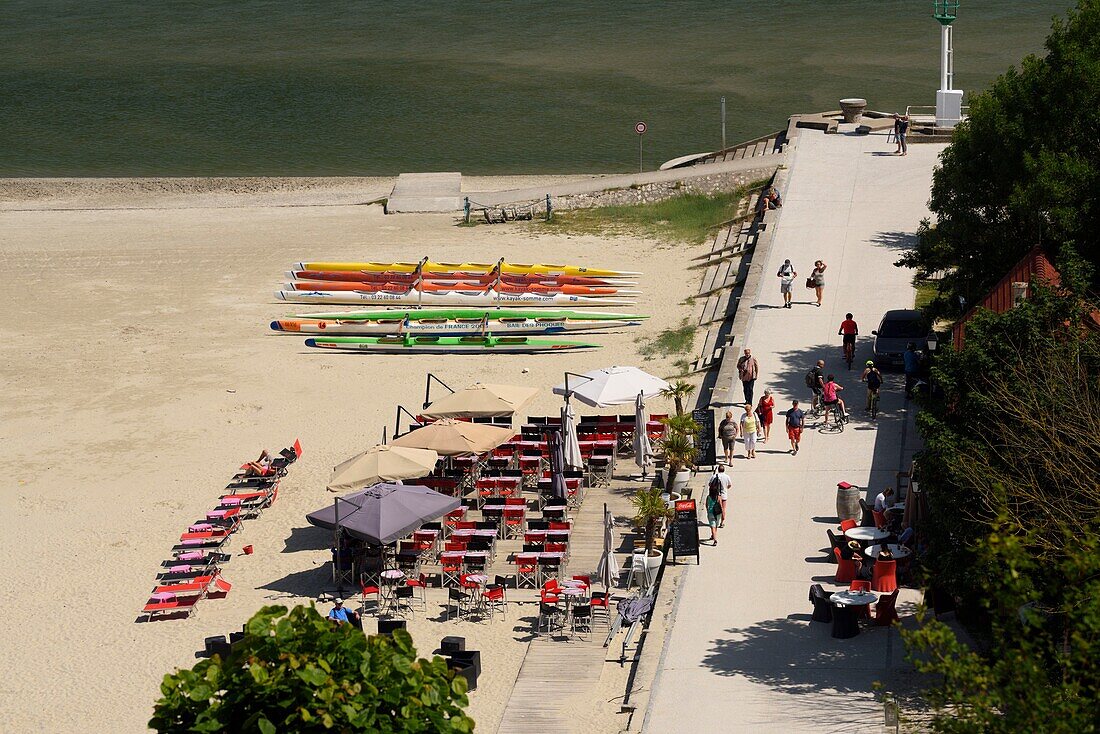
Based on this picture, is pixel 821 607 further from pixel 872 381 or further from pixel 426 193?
pixel 426 193

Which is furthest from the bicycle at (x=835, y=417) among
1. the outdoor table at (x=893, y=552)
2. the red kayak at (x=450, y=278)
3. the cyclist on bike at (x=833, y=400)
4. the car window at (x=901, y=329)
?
the red kayak at (x=450, y=278)

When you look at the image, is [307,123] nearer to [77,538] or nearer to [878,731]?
[77,538]

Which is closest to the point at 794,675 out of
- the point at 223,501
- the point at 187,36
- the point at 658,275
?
the point at 223,501

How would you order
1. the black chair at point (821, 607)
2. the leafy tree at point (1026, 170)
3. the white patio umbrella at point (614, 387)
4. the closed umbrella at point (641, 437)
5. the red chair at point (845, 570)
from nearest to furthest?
the black chair at point (821, 607) < the red chair at point (845, 570) < the leafy tree at point (1026, 170) < the closed umbrella at point (641, 437) < the white patio umbrella at point (614, 387)

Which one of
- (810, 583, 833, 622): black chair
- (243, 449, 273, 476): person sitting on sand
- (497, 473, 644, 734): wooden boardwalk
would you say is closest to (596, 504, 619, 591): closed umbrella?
(497, 473, 644, 734): wooden boardwalk

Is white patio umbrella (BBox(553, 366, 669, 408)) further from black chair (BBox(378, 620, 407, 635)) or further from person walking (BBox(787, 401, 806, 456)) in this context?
black chair (BBox(378, 620, 407, 635))

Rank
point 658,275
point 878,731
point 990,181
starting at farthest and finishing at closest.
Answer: point 658,275 → point 990,181 → point 878,731

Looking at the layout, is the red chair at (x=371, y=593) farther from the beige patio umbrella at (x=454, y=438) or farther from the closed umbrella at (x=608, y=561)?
the closed umbrella at (x=608, y=561)
